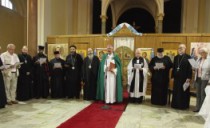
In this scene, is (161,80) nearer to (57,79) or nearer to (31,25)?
(57,79)

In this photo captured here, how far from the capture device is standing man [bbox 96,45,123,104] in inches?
253

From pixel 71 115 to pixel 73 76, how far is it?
7.17 feet

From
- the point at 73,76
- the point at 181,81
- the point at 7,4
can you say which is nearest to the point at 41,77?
the point at 73,76

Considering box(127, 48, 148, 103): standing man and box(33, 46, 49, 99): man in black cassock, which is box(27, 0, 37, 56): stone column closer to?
box(33, 46, 49, 99): man in black cassock

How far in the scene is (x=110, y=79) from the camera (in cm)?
647

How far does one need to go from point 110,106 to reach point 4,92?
3005mm

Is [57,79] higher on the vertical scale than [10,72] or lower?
lower

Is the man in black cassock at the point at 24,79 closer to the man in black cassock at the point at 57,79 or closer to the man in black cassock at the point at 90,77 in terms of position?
the man in black cassock at the point at 57,79

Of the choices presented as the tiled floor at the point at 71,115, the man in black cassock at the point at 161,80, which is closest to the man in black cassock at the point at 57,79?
the tiled floor at the point at 71,115

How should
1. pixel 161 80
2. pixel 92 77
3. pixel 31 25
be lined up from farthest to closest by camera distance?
1. pixel 31 25
2. pixel 92 77
3. pixel 161 80

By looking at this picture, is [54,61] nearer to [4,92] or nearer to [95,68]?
[95,68]

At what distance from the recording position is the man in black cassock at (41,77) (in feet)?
23.5

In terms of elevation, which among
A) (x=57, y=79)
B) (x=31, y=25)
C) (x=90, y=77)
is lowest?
(x=57, y=79)

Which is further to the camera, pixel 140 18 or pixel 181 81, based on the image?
pixel 140 18
